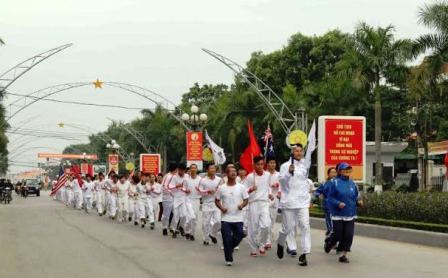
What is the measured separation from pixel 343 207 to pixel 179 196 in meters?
6.49

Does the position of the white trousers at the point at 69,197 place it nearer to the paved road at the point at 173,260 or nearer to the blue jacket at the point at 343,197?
the paved road at the point at 173,260

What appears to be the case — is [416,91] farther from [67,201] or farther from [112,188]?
[67,201]

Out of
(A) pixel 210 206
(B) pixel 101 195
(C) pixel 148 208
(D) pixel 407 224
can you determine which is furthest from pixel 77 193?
(D) pixel 407 224

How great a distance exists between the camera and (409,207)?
61.1ft

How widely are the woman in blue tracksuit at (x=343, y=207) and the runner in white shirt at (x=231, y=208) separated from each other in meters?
1.52

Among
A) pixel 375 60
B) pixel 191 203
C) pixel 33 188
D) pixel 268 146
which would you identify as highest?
pixel 375 60

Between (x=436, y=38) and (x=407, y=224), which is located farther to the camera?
(x=436, y=38)

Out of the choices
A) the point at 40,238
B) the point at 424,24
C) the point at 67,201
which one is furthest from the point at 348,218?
the point at 67,201

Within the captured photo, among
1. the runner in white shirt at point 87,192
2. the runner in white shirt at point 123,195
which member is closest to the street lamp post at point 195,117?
the runner in white shirt at point 87,192

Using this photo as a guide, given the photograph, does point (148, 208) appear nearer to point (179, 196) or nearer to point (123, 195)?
point (123, 195)

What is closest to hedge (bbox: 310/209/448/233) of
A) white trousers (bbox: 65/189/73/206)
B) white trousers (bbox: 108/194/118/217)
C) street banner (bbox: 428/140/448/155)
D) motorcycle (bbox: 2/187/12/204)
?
white trousers (bbox: 108/194/118/217)

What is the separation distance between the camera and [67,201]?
4475 cm

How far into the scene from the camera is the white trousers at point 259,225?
45.4 feet

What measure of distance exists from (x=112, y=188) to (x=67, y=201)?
18.5 m
